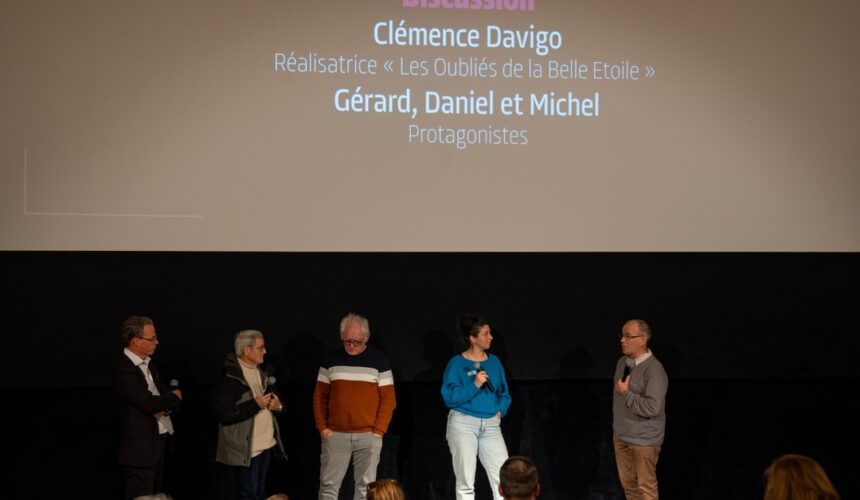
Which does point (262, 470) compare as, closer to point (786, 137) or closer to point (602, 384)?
point (602, 384)

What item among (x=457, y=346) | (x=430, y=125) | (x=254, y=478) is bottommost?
(x=254, y=478)

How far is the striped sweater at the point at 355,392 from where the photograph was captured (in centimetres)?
540

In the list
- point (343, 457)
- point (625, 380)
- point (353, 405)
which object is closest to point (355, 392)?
point (353, 405)

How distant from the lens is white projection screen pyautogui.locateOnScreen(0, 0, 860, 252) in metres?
5.58

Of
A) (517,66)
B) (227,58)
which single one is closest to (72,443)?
(227,58)

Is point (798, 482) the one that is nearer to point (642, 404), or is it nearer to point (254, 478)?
point (642, 404)

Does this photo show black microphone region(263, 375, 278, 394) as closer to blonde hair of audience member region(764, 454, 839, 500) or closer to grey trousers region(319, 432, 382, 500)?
grey trousers region(319, 432, 382, 500)

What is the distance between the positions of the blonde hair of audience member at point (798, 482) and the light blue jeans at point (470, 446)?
2.62 metres

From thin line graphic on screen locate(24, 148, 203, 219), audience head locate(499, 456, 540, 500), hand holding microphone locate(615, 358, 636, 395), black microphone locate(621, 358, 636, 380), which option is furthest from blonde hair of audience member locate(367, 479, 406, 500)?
thin line graphic on screen locate(24, 148, 203, 219)

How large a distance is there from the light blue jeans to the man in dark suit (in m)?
1.53

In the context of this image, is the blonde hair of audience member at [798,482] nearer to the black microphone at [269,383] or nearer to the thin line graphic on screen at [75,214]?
the black microphone at [269,383]

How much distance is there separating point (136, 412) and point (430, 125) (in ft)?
7.63

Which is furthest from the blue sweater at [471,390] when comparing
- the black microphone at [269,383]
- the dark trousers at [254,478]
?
the dark trousers at [254,478]

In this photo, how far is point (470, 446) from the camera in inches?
217
